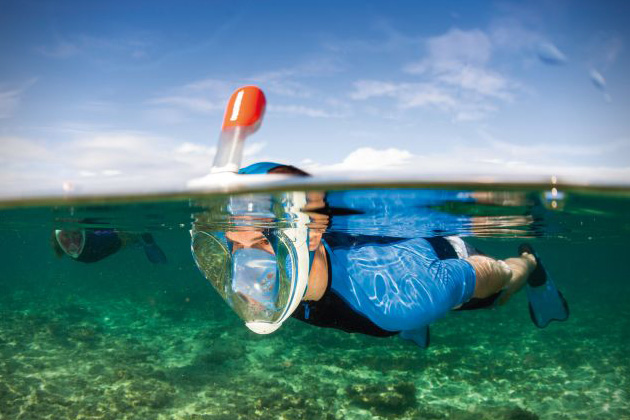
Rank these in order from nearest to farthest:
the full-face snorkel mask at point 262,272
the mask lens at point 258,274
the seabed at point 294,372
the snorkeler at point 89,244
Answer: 1. the full-face snorkel mask at point 262,272
2. the mask lens at point 258,274
3. the seabed at point 294,372
4. the snorkeler at point 89,244

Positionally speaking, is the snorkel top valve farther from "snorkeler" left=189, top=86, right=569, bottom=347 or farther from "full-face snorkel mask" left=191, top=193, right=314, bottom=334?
"full-face snorkel mask" left=191, top=193, right=314, bottom=334

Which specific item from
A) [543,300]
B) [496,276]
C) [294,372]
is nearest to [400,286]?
[496,276]

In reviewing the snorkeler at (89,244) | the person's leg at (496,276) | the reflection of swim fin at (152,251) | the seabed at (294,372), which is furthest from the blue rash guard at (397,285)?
the reflection of swim fin at (152,251)

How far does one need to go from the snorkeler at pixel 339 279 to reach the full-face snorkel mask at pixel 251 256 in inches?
0.5

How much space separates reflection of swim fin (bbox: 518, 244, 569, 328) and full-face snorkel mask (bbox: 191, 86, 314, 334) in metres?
6.45

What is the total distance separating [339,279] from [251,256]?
138cm

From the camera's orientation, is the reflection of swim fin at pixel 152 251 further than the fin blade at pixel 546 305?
Yes

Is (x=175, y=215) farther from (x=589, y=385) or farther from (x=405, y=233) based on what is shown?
(x=589, y=385)

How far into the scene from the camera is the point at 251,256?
5.01 meters

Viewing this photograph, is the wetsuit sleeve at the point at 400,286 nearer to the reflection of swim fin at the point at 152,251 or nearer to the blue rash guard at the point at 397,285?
the blue rash guard at the point at 397,285

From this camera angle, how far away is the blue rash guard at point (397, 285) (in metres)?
5.62

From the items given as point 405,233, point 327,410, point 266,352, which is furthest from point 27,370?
point 405,233

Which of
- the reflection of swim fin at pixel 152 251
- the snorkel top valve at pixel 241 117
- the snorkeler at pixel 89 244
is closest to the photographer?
the snorkel top valve at pixel 241 117

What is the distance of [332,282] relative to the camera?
5457 mm
